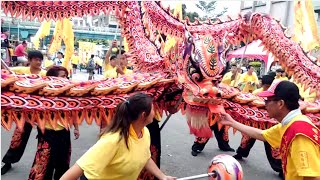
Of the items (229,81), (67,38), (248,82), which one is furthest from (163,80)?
(248,82)

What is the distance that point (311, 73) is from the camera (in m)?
3.64

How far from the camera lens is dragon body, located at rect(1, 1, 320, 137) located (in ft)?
7.67

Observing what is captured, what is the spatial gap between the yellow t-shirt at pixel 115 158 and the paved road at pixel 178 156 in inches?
88.0

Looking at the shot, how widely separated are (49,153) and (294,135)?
198 cm

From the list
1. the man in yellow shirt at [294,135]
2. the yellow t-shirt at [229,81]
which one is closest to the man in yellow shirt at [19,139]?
the yellow t-shirt at [229,81]

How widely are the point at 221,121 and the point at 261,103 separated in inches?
19.5

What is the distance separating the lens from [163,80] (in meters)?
2.87

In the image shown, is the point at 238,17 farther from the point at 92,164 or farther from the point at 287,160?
the point at 92,164

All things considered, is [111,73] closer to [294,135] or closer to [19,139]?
[19,139]

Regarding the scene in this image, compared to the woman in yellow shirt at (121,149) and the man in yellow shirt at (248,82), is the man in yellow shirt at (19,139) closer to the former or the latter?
the woman in yellow shirt at (121,149)

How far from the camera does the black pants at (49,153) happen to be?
Answer: 3.08 meters

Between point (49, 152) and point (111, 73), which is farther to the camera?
point (111, 73)

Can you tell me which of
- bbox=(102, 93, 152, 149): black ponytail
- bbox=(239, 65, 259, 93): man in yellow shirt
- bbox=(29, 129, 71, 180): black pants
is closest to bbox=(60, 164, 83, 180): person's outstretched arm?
bbox=(102, 93, 152, 149): black ponytail

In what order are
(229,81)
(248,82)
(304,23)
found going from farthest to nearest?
(248,82) → (229,81) → (304,23)
